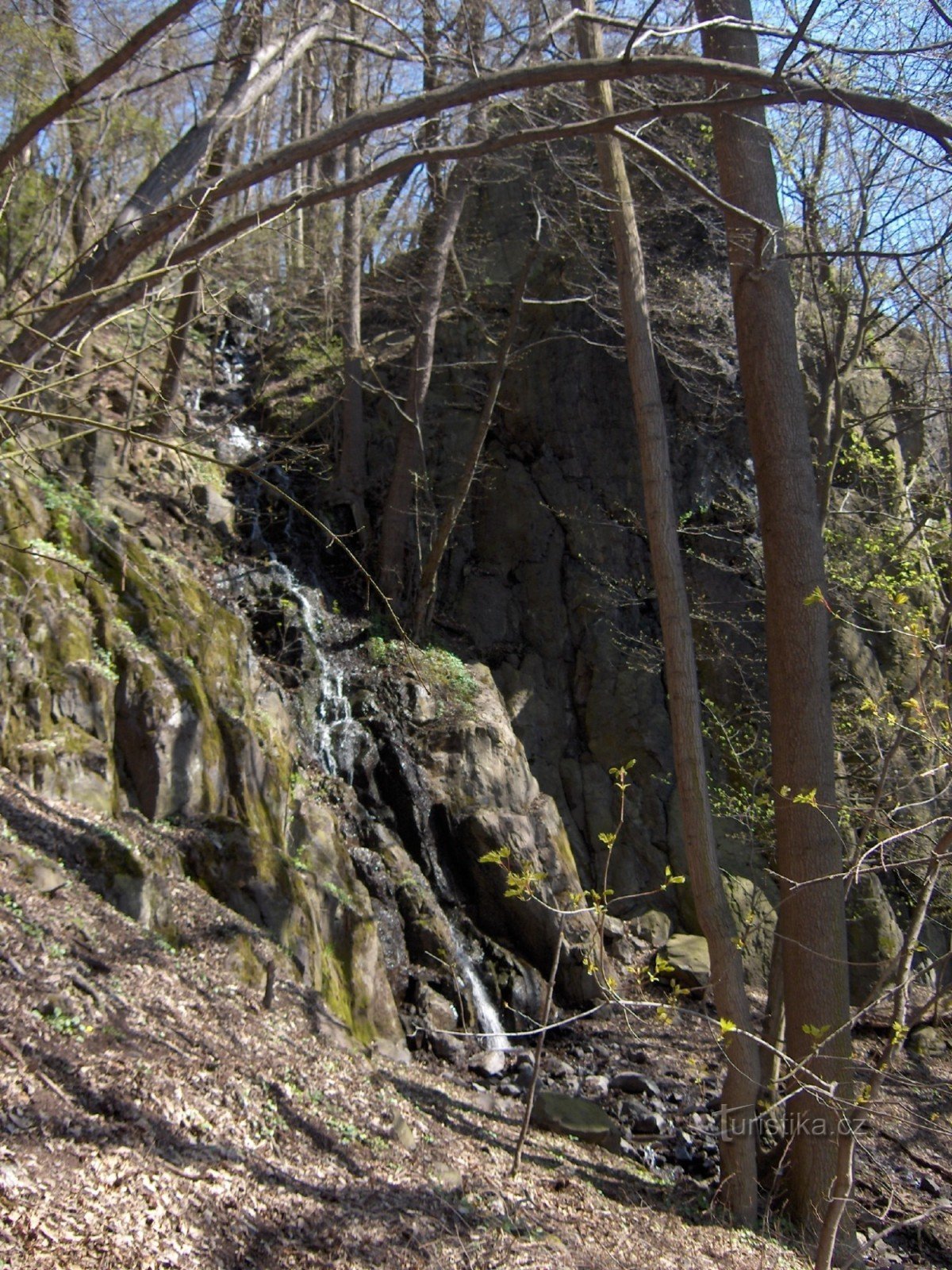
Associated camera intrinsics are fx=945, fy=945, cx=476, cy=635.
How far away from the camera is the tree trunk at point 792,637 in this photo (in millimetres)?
6387

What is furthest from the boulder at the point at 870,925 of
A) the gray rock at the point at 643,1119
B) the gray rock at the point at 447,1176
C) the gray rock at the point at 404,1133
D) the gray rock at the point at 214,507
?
the gray rock at the point at 214,507

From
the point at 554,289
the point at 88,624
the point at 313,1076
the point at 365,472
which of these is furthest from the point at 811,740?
the point at 554,289

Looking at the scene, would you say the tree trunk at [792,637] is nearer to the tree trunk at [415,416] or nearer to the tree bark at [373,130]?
the tree bark at [373,130]

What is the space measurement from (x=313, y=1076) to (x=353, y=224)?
42.8 feet

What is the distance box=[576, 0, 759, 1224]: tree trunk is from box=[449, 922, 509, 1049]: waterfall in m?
3.59

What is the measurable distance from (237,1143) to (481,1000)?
619 cm

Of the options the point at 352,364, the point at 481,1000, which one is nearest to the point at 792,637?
the point at 481,1000

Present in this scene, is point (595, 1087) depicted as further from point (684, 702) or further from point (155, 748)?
point (155, 748)

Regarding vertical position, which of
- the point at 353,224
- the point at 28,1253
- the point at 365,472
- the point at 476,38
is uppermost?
the point at 353,224

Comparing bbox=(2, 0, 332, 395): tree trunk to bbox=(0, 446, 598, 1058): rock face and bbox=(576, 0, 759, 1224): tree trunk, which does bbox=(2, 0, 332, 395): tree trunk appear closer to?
bbox=(0, 446, 598, 1058): rock face

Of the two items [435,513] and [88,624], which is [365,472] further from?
[88,624]

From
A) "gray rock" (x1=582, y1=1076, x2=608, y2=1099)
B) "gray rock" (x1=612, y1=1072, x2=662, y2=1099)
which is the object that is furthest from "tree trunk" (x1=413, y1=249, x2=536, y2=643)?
"gray rock" (x1=612, y1=1072, x2=662, y2=1099)

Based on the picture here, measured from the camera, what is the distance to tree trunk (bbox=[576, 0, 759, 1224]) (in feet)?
21.5

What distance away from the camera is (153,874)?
6848 millimetres
